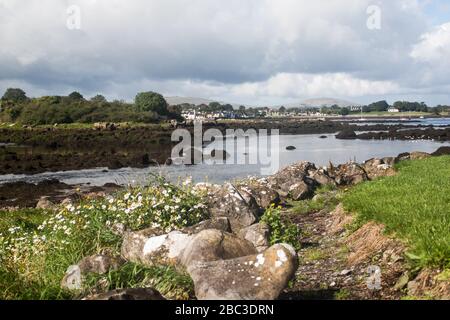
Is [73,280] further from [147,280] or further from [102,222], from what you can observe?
[102,222]

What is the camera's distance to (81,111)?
11450 cm

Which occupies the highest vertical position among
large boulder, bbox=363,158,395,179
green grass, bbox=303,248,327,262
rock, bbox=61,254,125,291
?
rock, bbox=61,254,125,291

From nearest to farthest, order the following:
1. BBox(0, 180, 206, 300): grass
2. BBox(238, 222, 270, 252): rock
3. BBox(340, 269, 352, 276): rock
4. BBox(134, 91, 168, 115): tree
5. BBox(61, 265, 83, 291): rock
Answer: BBox(61, 265, 83, 291): rock
BBox(0, 180, 206, 300): grass
BBox(340, 269, 352, 276): rock
BBox(238, 222, 270, 252): rock
BBox(134, 91, 168, 115): tree

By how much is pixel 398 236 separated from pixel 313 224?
4797mm

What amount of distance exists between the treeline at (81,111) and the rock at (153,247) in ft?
340

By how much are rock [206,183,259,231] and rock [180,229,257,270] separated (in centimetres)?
425

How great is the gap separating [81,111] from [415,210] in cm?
11161

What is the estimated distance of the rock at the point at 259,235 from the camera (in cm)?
1032

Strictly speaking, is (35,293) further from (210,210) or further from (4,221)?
(4,221)

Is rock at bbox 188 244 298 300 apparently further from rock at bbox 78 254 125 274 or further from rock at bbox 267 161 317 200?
rock at bbox 267 161 317 200

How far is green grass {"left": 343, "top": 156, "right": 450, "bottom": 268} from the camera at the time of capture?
24.3 ft

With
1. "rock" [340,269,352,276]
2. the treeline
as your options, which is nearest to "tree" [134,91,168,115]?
the treeline

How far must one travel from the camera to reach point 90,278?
7.05 m
